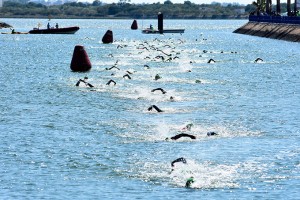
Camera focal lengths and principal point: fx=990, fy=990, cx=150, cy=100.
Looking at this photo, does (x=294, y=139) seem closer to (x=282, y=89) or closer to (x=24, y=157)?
(x=24, y=157)

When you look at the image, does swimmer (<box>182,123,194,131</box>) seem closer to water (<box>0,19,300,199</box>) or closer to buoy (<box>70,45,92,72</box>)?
water (<box>0,19,300,199</box>)

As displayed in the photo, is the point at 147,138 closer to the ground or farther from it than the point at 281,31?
farther from it

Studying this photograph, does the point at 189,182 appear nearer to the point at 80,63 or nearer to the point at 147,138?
the point at 147,138

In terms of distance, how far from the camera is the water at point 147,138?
33.8m

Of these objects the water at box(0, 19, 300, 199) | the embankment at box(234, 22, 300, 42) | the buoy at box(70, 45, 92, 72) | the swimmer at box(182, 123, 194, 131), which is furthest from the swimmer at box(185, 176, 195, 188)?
the embankment at box(234, 22, 300, 42)

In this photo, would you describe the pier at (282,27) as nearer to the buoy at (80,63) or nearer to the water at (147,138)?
the buoy at (80,63)

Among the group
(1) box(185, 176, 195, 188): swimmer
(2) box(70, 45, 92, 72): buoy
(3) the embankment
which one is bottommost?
(3) the embankment

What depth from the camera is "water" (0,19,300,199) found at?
33.8 metres

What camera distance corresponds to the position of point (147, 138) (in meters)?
44.8

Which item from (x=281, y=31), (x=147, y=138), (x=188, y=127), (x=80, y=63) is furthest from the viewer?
(x=281, y=31)

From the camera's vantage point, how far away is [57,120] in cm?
5309

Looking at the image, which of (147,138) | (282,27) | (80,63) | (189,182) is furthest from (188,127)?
(282,27)

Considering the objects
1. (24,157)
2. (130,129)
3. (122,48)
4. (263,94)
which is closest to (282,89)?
(263,94)

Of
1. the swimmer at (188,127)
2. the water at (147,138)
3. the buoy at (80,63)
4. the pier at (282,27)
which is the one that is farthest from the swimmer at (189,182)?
the pier at (282,27)
